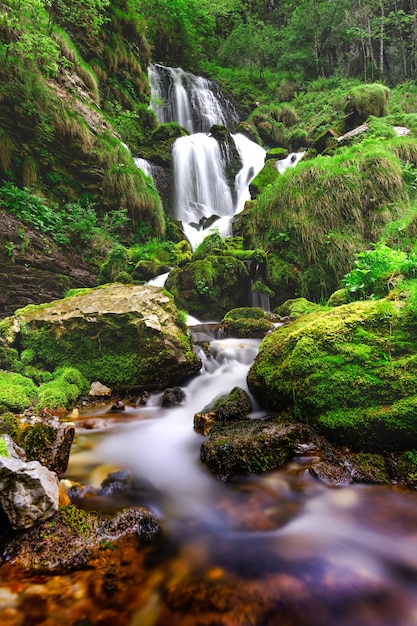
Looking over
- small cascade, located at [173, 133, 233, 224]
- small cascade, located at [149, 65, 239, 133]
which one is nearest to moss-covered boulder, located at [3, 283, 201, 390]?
small cascade, located at [173, 133, 233, 224]

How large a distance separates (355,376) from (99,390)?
3388 mm

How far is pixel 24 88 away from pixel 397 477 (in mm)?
10882

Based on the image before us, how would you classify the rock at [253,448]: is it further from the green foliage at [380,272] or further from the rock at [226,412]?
the green foliage at [380,272]

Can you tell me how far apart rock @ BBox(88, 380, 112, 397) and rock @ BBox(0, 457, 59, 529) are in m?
2.68

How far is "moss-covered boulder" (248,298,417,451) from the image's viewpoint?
272cm

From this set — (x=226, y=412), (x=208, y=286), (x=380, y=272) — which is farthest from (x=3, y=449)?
(x=208, y=286)

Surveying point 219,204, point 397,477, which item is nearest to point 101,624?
point 397,477

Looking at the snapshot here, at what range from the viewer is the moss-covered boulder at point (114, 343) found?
16.2ft

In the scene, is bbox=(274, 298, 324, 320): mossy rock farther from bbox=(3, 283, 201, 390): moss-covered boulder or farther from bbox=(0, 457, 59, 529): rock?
bbox=(0, 457, 59, 529): rock

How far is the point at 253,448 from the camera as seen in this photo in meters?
2.78

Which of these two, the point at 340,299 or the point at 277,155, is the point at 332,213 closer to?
the point at 340,299

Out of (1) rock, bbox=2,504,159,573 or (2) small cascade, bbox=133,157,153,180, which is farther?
(2) small cascade, bbox=133,157,153,180

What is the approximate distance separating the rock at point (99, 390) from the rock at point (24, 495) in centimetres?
268

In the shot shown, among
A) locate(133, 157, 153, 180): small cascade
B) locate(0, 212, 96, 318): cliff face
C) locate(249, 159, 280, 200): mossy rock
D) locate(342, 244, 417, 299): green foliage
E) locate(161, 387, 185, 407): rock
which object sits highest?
locate(133, 157, 153, 180): small cascade
